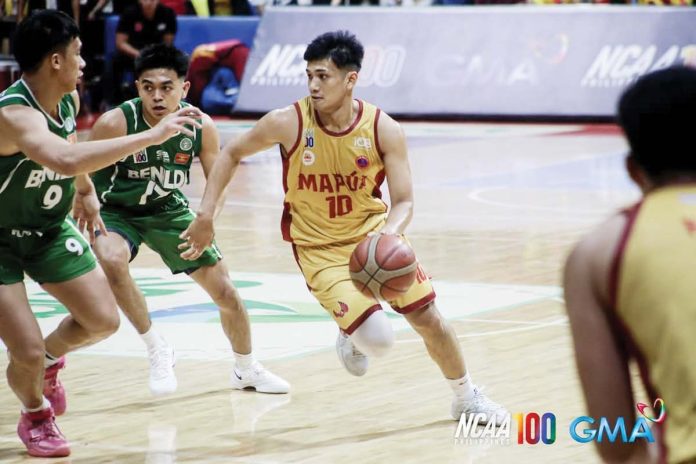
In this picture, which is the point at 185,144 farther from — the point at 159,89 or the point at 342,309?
the point at 342,309

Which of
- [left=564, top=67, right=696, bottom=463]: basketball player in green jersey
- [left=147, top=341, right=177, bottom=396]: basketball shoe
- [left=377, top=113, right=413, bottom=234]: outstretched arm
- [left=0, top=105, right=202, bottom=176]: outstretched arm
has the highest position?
[left=564, top=67, right=696, bottom=463]: basketball player in green jersey

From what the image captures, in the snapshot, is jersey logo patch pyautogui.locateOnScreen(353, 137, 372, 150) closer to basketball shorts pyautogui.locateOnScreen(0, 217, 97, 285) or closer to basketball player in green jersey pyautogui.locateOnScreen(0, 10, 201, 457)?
basketball player in green jersey pyautogui.locateOnScreen(0, 10, 201, 457)

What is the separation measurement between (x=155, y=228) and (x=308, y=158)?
1.04m

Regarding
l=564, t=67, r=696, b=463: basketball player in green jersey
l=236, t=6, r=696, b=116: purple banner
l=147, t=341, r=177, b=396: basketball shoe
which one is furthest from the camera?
l=236, t=6, r=696, b=116: purple banner

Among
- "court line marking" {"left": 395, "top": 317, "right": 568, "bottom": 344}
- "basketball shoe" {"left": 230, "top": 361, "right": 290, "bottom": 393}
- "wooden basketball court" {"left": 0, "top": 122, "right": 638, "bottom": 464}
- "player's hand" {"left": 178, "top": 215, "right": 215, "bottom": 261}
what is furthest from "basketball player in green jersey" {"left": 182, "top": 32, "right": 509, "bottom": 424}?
"court line marking" {"left": 395, "top": 317, "right": 568, "bottom": 344}

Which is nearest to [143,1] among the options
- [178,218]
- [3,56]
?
[3,56]

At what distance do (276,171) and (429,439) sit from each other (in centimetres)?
1070

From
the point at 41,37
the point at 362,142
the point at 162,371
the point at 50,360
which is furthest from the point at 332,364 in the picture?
the point at 41,37

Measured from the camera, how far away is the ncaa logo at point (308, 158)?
5988 mm

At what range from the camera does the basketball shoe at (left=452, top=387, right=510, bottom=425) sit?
574cm

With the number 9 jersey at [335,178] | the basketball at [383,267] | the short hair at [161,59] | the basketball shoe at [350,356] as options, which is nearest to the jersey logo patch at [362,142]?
the number 9 jersey at [335,178]

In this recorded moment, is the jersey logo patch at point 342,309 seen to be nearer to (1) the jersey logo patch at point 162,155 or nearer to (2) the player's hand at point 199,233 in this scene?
(2) the player's hand at point 199,233

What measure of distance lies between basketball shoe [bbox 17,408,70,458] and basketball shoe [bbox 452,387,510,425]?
1.66 metres

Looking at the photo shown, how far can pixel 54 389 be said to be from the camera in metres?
5.98
